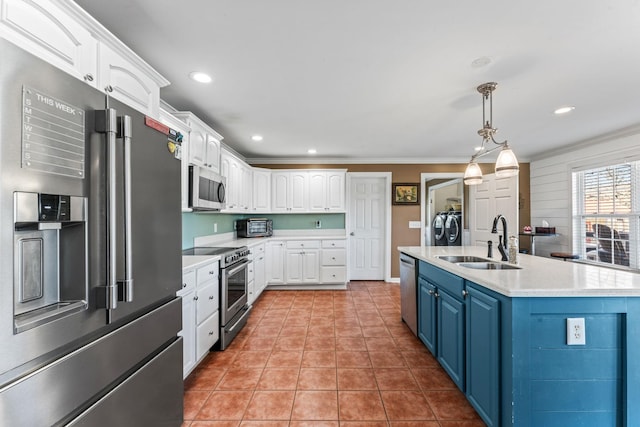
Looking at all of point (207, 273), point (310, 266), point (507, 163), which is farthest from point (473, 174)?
point (310, 266)

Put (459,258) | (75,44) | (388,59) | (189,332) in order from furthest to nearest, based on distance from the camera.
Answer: (459,258) → (189,332) → (388,59) → (75,44)

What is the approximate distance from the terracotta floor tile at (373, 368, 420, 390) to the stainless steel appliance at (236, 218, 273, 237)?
9.91 feet

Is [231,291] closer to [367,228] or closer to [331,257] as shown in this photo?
[331,257]

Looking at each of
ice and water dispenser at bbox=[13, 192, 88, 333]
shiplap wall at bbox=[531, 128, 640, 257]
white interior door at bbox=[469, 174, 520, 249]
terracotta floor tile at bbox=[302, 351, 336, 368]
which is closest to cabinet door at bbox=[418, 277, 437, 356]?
terracotta floor tile at bbox=[302, 351, 336, 368]

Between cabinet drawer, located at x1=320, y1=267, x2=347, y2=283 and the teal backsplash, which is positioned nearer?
the teal backsplash

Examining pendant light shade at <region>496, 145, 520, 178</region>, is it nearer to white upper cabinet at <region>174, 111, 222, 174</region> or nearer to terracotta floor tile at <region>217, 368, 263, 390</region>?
terracotta floor tile at <region>217, 368, 263, 390</region>

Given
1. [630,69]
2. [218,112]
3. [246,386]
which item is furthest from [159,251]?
[630,69]

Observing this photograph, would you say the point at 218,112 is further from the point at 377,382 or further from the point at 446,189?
the point at 446,189

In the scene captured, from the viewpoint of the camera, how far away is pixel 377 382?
2.11 meters

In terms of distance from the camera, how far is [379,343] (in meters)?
2.75

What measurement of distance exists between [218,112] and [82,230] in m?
2.35

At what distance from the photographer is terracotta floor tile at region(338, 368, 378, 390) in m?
2.05

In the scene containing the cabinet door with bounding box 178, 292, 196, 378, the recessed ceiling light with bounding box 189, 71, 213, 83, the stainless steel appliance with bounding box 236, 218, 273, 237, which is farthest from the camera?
the stainless steel appliance with bounding box 236, 218, 273, 237

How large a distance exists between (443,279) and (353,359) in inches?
42.7
